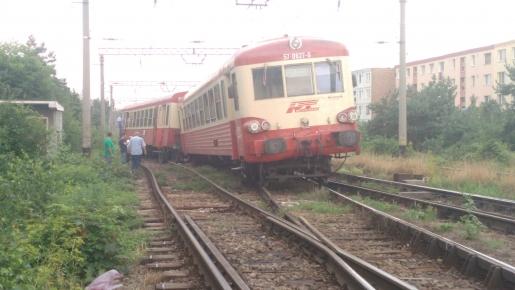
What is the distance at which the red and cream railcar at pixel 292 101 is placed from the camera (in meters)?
13.9

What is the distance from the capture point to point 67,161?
59.0 ft

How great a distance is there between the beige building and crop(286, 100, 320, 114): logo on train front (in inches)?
2361

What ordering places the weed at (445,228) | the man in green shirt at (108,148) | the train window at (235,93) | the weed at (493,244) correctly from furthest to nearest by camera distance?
the man in green shirt at (108,148) → the train window at (235,93) → the weed at (445,228) → the weed at (493,244)

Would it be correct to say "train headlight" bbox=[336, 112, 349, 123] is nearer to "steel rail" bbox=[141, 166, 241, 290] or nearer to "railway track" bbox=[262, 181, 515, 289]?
"railway track" bbox=[262, 181, 515, 289]

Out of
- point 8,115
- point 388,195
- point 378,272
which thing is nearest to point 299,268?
point 378,272

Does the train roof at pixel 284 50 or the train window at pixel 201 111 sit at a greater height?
the train roof at pixel 284 50

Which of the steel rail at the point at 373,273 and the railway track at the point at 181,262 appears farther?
the railway track at the point at 181,262

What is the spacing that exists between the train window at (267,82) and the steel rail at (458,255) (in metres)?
5.09

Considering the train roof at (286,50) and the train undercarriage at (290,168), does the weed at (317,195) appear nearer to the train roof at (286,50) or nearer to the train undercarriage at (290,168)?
the train undercarriage at (290,168)

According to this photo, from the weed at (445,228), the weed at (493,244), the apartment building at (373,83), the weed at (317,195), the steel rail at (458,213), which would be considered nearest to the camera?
the weed at (493,244)

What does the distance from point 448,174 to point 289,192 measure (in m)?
5.50

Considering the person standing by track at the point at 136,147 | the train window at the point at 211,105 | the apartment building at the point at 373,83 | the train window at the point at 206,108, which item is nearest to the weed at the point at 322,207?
the train window at the point at 211,105

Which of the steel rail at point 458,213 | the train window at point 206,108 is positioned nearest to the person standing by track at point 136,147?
the train window at point 206,108

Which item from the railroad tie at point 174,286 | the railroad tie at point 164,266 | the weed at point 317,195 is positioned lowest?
the railroad tie at point 174,286
